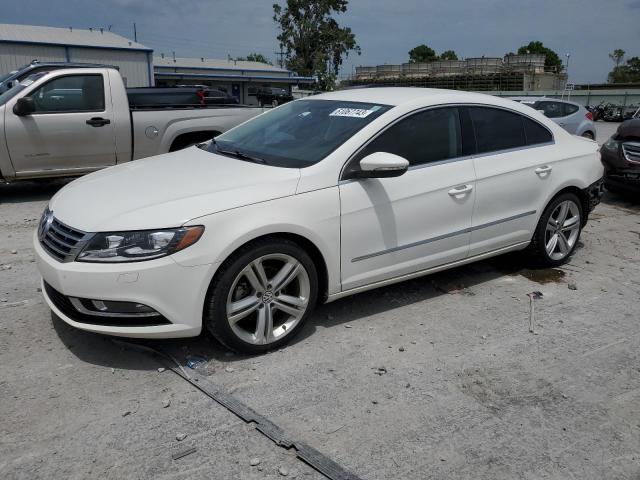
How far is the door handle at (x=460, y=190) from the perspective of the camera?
4289 mm

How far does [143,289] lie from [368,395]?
1407 mm

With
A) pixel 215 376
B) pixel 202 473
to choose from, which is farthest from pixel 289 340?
pixel 202 473

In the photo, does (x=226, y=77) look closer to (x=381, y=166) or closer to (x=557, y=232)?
(x=557, y=232)

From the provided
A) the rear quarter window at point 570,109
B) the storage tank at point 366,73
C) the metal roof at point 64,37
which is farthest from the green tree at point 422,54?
the rear quarter window at point 570,109

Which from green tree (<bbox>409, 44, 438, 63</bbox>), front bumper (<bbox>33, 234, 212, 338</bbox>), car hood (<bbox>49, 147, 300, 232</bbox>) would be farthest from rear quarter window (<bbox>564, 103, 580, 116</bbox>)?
green tree (<bbox>409, 44, 438, 63</bbox>)

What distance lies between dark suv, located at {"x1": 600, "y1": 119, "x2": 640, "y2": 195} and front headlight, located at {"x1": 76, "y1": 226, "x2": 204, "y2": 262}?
7.33 meters

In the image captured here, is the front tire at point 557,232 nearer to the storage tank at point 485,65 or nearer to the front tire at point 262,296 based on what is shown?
the front tire at point 262,296

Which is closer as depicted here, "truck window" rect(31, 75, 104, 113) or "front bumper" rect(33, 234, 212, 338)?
"front bumper" rect(33, 234, 212, 338)

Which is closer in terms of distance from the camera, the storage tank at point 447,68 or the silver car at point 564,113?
the silver car at point 564,113

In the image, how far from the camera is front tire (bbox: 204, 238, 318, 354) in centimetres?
337

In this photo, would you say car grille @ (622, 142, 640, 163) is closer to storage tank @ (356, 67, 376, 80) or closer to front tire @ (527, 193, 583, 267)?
front tire @ (527, 193, 583, 267)

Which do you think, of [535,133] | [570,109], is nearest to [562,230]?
[535,133]

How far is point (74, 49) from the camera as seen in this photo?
1471 inches

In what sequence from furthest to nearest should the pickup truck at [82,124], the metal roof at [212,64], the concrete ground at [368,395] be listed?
the metal roof at [212,64] → the pickup truck at [82,124] → the concrete ground at [368,395]
